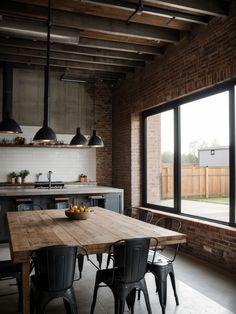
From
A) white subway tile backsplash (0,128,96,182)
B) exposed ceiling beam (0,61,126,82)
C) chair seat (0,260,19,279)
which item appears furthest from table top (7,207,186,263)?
exposed ceiling beam (0,61,126,82)

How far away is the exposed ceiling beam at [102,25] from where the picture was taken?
4.77 metres

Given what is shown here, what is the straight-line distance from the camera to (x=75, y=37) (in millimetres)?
5414

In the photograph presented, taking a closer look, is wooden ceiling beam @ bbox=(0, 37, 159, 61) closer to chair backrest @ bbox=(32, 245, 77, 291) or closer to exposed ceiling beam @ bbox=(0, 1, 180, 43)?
exposed ceiling beam @ bbox=(0, 1, 180, 43)

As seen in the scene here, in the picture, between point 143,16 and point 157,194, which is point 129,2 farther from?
point 157,194

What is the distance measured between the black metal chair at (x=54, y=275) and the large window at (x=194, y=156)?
299 cm

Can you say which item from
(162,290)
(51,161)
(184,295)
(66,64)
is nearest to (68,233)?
(162,290)

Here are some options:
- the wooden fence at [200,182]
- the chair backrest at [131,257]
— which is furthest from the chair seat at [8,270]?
the wooden fence at [200,182]

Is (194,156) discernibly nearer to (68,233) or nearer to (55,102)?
(68,233)

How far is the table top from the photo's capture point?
295 centimetres

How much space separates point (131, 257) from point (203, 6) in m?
3.64

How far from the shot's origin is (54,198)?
6.67 meters

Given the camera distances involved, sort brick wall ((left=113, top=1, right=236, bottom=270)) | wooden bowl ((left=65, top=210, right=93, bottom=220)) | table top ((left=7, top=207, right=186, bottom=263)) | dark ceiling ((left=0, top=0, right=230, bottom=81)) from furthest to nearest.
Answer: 1. brick wall ((left=113, top=1, right=236, bottom=270))
2. dark ceiling ((left=0, top=0, right=230, bottom=81))
3. wooden bowl ((left=65, top=210, right=93, bottom=220))
4. table top ((left=7, top=207, right=186, bottom=263))

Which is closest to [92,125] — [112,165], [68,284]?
[112,165]

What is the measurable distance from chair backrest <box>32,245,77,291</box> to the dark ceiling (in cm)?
327
